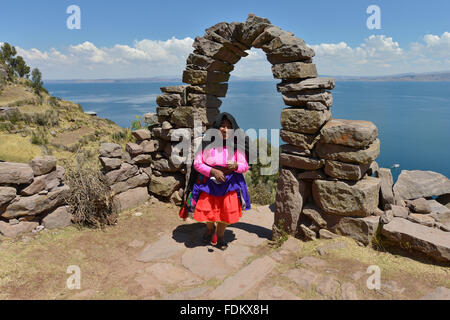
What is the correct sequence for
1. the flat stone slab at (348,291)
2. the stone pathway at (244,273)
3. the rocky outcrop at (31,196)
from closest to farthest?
the flat stone slab at (348,291), the stone pathway at (244,273), the rocky outcrop at (31,196)

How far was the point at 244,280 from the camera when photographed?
349cm

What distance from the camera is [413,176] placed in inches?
A: 224

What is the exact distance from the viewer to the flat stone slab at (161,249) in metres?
4.53

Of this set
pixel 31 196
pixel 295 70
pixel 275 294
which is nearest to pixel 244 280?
pixel 275 294

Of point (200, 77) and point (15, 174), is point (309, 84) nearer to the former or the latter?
point (200, 77)

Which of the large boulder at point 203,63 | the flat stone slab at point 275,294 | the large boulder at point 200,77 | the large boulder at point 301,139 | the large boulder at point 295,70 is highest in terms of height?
the large boulder at point 203,63

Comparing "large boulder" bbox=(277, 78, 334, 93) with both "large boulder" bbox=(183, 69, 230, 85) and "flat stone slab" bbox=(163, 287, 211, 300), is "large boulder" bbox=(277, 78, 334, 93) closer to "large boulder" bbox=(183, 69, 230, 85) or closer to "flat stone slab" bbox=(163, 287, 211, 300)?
"large boulder" bbox=(183, 69, 230, 85)

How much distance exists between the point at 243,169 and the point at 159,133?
3022 mm

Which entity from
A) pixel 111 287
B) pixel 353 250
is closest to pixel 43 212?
pixel 111 287

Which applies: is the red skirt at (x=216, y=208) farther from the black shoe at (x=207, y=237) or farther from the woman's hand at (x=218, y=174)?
the black shoe at (x=207, y=237)

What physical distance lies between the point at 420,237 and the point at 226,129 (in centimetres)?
296

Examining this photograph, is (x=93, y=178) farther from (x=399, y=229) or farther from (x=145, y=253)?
(x=399, y=229)

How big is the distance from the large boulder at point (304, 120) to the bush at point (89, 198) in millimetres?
3622

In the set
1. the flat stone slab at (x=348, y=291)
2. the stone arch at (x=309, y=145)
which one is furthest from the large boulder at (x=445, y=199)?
the flat stone slab at (x=348, y=291)
